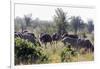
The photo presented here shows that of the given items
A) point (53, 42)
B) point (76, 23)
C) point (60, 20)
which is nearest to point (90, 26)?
point (76, 23)

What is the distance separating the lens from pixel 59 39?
2.08m

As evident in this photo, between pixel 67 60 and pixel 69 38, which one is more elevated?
pixel 69 38

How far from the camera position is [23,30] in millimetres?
1973

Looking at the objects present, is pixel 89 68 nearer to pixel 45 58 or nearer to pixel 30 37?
pixel 45 58

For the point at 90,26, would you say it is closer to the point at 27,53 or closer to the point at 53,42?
the point at 53,42

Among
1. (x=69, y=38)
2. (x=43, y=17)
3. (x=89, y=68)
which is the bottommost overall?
(x=89, y=68)

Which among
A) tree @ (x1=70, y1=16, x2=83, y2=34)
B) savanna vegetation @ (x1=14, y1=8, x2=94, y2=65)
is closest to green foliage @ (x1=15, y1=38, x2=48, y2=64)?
savanna vegetation @ (x1=14, y1=8, x2=94, y2=65)

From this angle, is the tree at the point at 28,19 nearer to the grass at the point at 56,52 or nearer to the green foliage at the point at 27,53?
the green foliage at the point at 27,53

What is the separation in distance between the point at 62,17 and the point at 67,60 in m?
0.45

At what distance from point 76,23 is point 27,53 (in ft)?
1.98

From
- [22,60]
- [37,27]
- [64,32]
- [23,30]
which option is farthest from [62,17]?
[22,60]

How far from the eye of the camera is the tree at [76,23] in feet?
7.00

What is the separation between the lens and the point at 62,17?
2096 millimetres

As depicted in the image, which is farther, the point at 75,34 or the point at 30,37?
the point at 75,34
